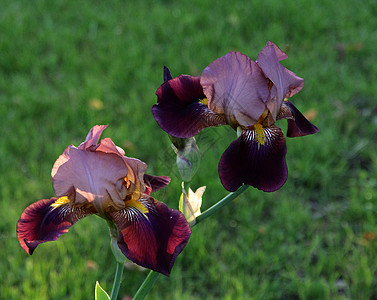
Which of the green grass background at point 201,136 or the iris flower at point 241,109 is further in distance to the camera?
the green grass background at point 201,136

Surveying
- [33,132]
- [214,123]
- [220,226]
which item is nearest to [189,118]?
[214,123]

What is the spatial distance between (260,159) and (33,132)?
202cm

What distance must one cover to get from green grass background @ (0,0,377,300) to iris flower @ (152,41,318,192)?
29 cm

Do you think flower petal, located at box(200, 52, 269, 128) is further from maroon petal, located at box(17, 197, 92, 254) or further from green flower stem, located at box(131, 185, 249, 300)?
maroon petal, located at box(17, 197, 92, 254)

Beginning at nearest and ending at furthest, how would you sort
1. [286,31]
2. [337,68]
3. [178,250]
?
1. [178,250]
2. [337,68]
3. [286,31]

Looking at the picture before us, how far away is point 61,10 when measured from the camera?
3793 mm

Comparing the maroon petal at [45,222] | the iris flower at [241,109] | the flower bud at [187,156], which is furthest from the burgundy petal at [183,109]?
the maroon petal at [45,222]

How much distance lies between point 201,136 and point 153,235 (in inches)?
22.6

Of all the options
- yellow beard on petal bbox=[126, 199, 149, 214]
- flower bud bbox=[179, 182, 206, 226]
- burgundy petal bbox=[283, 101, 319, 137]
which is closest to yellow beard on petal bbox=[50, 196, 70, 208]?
yellow beard on petal bbox=[126, 199, 149, 214]

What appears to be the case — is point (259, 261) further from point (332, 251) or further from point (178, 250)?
point (178, 250)

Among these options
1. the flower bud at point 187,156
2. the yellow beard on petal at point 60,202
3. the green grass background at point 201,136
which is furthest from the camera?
the green grass background at point 201,136

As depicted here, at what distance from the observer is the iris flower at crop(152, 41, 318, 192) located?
0.93 m

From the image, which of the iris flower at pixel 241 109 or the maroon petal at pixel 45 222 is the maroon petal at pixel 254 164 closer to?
the iris flower at pixel 241 109

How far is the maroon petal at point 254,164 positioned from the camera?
927 millimetres
